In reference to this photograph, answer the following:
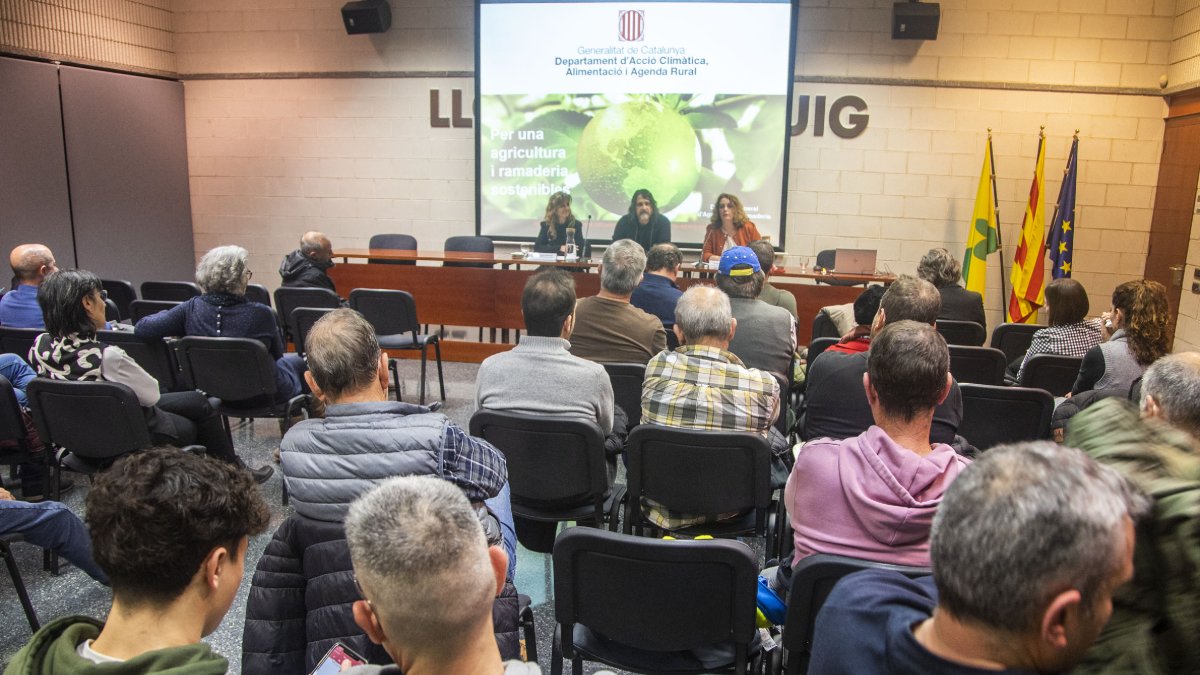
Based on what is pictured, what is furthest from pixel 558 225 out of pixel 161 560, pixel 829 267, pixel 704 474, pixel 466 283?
pixel 161 560

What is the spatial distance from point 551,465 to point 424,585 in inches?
64.7

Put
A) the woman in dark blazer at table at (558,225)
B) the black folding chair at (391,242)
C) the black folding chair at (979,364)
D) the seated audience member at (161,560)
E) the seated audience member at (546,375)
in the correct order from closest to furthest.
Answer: the seated audience member at (161,560) < the seated audience member at (546,375) < the black folding chair at (979,364) < the woman in dark blazer at table at (558,225) < the black folding chair at (391,242)

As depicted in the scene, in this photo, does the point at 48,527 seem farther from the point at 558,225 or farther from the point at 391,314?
the point at 558,225

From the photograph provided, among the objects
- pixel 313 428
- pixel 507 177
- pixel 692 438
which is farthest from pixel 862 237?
pixel 313 428

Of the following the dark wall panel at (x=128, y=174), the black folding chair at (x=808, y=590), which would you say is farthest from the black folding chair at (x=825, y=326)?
the dark wall panel at (x=128, y=174)

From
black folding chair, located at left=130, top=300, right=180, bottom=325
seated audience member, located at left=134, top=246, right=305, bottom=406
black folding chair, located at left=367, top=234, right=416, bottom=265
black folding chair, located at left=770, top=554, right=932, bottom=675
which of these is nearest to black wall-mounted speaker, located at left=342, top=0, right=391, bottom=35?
black folding chair, located at left=367, top=234, right=416, bottom=265

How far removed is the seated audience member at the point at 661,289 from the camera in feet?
14.2

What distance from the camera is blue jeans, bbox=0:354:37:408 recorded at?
323 centimetres

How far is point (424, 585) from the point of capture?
97 cm

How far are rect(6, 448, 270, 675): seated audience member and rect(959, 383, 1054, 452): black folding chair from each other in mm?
2651

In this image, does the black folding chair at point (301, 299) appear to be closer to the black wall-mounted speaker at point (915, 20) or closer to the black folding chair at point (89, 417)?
the black folding chair at point (89, 417)

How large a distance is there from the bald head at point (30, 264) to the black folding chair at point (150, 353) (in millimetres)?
586

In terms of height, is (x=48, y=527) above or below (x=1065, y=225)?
below

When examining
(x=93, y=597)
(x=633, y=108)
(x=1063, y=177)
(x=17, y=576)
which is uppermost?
(x=633, y=108)
